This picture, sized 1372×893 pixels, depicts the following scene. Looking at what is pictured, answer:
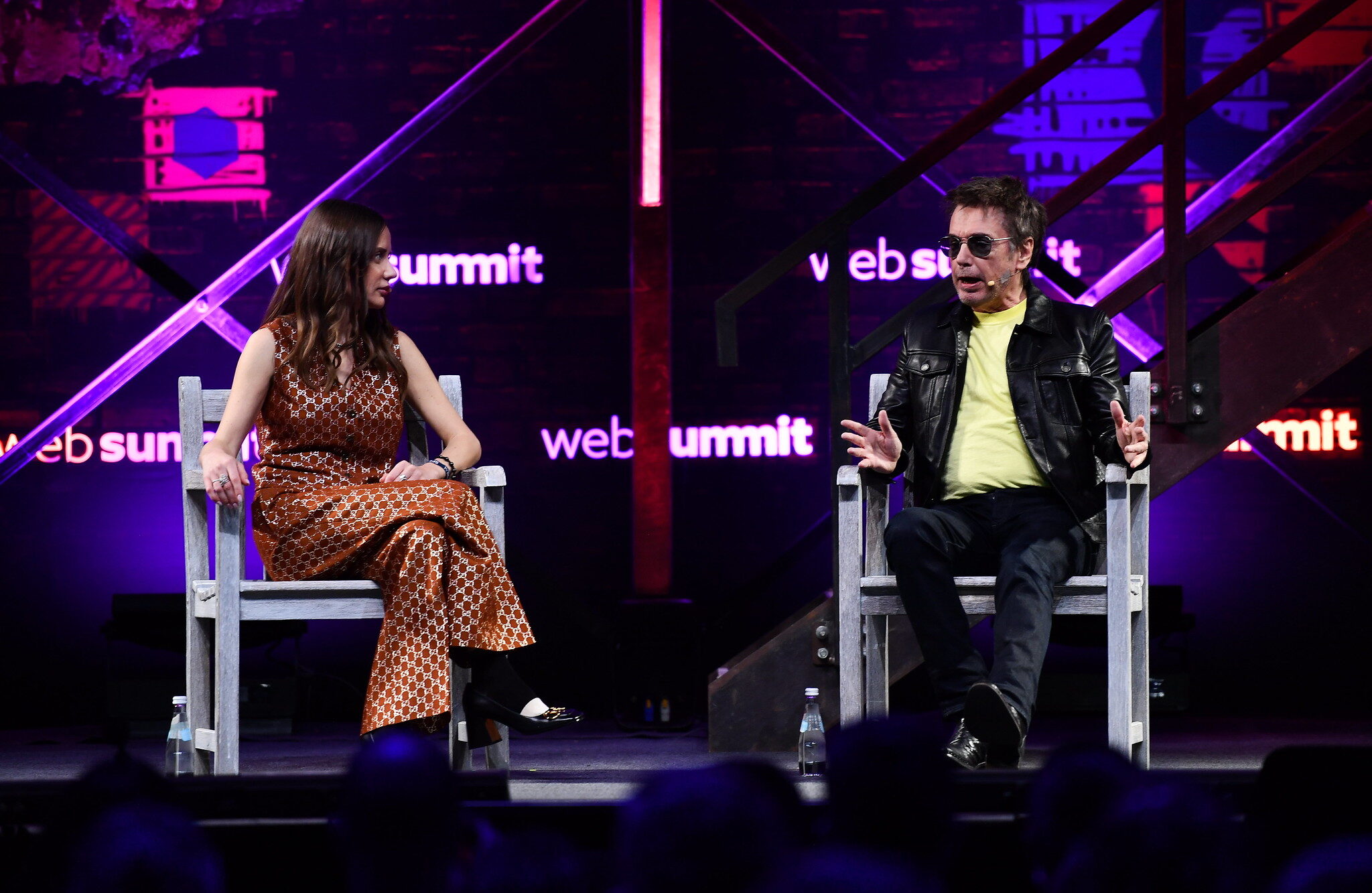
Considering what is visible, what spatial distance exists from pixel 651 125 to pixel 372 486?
1.88m

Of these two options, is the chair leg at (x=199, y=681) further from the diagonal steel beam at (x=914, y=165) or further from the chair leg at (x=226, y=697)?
the diagonal steel beam at (x=914, y=165)

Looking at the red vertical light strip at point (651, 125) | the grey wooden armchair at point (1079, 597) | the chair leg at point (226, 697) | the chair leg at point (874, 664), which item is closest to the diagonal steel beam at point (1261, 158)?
the red vertical light strip at point (651, 125)

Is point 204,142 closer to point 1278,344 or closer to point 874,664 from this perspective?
point 874,664

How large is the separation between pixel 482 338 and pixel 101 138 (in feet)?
4.36

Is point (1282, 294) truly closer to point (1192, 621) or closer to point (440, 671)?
point (1192, 621)

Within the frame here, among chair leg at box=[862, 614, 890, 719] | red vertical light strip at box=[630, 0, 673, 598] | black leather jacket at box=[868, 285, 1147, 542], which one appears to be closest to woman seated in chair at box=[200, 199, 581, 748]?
chair leg at box=[862, 614, 890, 719]

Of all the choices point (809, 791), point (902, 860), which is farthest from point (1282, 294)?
point (902, 860)

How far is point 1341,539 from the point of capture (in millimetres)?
Answer: 4293

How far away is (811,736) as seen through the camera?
310 cm

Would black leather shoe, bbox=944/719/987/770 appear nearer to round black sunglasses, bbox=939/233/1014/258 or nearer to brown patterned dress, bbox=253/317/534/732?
brown patterned dress, bbox=253/317/534/732

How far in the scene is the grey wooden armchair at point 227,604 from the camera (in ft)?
8.45

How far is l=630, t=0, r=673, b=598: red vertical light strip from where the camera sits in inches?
164

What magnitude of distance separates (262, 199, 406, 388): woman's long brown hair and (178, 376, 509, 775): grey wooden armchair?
9.4 inches

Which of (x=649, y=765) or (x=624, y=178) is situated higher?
A: (x=624, y=178)
